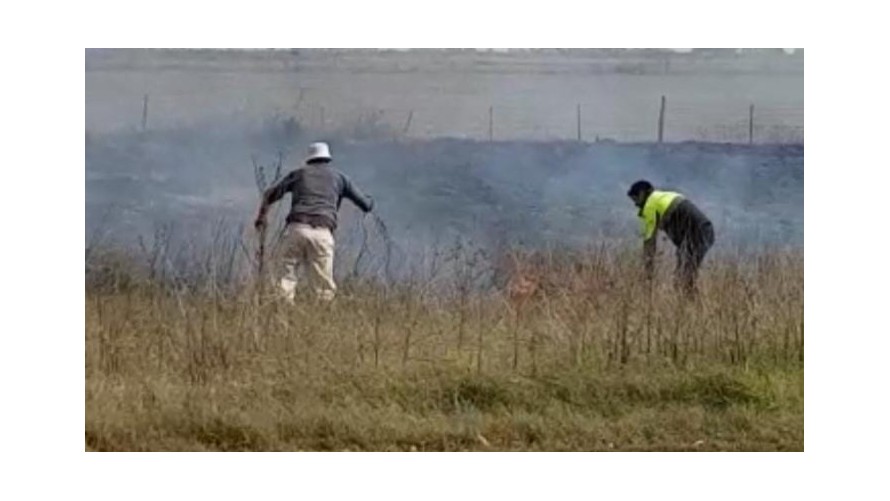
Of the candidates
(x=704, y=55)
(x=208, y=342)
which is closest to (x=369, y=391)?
(x=208, y=342)

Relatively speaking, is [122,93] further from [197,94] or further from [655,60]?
[655,60]

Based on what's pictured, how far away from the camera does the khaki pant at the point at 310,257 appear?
1405 centimetres

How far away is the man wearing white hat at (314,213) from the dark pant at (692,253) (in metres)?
0.88

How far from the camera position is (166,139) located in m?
14.0

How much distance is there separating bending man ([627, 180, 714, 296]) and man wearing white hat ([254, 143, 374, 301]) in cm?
77

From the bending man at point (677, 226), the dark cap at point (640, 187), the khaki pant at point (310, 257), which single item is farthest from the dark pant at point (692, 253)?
the khaki pant at point (310, 257)

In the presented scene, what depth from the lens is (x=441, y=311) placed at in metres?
14.1

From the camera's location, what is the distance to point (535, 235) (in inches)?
554

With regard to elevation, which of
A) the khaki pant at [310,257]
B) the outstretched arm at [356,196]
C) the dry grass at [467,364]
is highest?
the outstretched arm at [356,196]

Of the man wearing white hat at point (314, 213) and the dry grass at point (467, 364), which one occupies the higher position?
the man wearing white hat at point (314, 213)

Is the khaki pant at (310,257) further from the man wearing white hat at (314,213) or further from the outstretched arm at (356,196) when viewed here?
the outstretched arm at (356,196)

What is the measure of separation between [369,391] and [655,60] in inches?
48.3
